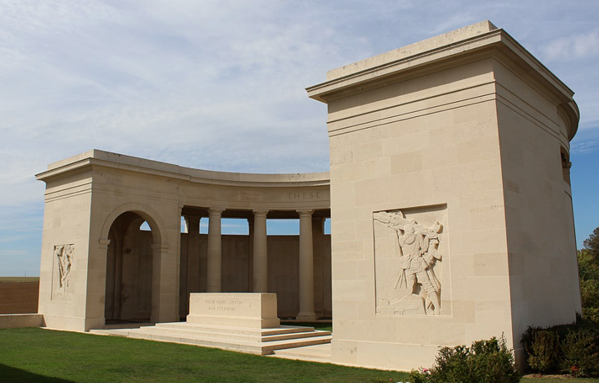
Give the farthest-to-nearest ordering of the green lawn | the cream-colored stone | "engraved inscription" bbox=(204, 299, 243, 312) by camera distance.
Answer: "engraved inscription" bbox=(204, 299, 243, 312) → the cream-colored stone → the green lawn

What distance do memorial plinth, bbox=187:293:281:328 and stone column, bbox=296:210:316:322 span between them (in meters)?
10.5

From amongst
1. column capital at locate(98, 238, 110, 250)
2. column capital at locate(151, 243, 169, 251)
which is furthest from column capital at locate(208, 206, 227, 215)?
column capital at locate(98, 238, 110, 250)

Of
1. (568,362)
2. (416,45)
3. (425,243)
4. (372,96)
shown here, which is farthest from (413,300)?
(416,45)

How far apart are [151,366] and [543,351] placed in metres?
11.8

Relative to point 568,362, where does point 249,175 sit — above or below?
above

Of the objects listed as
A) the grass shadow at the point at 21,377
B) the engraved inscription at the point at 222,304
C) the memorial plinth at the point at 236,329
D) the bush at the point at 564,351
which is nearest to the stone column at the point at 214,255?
the memorial plinth at the point at 236,329

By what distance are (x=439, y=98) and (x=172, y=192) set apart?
2318 centimetres

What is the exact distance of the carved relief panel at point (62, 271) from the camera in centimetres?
3278

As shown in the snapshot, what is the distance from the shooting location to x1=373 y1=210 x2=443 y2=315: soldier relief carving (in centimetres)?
1619

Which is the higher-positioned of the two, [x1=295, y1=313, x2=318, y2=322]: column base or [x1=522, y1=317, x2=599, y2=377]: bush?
[x1=522, y1=317, x2=599, y2=377]: bush

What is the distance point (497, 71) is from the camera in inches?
631

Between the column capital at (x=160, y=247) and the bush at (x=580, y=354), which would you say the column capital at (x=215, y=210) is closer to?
the column capital at (x=160, y=247)

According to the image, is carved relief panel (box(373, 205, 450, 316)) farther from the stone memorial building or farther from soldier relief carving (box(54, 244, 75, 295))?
soldier relief carving (box(54, 244, 75, 295))

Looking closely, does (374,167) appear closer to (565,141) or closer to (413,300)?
(413,300)
